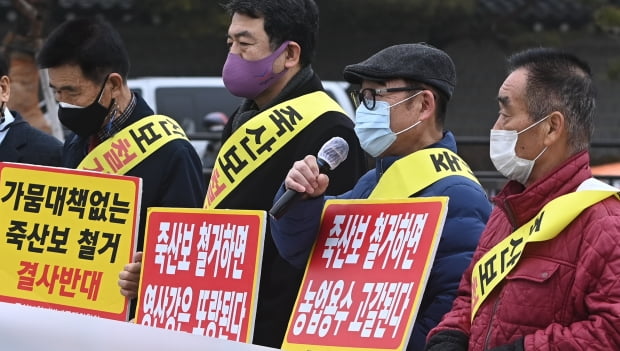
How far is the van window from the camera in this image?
14859mm

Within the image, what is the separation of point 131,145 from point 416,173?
1.47 metres

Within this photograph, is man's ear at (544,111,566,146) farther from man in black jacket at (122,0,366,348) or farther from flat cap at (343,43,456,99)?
man in black jacket at (122,0,366,348)

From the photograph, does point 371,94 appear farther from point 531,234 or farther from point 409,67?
point 531,234

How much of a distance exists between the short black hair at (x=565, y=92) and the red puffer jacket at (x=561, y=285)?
0.33 feet

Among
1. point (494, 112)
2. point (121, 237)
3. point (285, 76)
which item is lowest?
point (494, 112)

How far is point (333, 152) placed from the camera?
4.19 m

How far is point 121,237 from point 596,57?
17839mm

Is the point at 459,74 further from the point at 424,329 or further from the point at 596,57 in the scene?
the point at 424,329

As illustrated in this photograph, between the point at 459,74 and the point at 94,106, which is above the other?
the point at 94,106

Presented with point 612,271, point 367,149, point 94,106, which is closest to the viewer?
point 612,271

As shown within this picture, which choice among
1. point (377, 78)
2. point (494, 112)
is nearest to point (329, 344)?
point (377, 78)

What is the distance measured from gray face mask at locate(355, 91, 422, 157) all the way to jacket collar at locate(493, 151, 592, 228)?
25.0 inches

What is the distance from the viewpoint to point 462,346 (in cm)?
375

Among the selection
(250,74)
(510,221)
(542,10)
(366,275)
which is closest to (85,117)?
(250,74)
